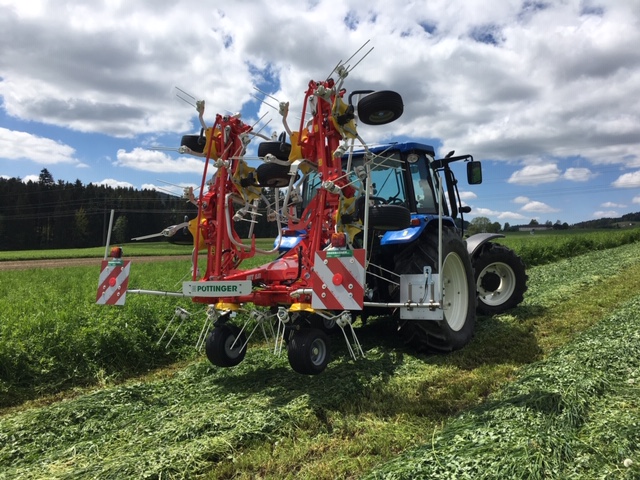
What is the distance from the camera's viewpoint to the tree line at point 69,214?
176ft

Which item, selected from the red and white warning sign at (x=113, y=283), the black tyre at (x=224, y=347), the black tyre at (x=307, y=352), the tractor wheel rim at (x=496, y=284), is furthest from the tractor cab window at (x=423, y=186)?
the red and white warning sign at (x=113, y=283)

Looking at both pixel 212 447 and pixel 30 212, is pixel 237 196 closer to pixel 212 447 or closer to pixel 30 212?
pixel 212 447

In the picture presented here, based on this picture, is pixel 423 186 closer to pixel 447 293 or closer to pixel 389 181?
pixel 389 181

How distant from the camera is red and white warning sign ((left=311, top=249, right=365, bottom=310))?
11.1ft

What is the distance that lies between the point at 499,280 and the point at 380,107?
13.6ft

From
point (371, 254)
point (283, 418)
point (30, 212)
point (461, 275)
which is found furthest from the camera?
point (30, 212)

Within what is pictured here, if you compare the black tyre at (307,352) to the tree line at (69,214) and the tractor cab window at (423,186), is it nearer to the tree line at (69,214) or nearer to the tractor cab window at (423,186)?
the tractor cab window at (423,186)

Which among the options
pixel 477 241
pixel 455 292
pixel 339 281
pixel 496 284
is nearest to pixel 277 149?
pixel 339 281

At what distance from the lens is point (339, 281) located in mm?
3402

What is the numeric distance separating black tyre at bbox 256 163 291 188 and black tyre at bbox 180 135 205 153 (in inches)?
26.6

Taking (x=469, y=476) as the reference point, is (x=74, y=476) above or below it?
below

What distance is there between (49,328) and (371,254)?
3.57m

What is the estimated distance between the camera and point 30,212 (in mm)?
59281

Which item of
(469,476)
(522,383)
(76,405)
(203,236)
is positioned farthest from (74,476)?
(522,383)
